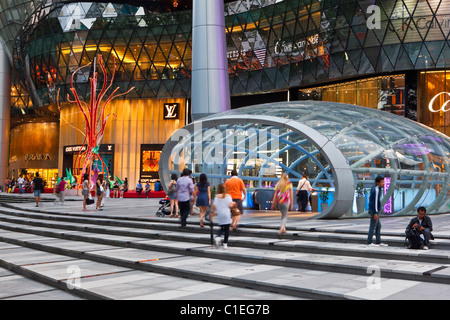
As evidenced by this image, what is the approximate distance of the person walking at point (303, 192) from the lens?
68.7ft

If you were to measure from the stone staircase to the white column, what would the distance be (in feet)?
29.7

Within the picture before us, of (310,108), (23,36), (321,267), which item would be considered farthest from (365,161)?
(23,36)

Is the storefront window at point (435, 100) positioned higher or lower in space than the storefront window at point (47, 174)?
higher

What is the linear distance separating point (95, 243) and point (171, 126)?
4234 cm

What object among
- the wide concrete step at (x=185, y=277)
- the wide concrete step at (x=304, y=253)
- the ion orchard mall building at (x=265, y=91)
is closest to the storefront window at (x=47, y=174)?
the ion orchard mall building at (x=265, y=91)

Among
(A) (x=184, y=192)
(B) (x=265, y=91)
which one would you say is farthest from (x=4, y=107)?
(A) (x=184, y=192)

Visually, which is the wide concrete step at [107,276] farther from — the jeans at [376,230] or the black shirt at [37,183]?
the black shirt at [37,183]

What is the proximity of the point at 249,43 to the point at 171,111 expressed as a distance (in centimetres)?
1195

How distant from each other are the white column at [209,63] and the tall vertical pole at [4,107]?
45.1m

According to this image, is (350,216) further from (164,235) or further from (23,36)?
(23,36)

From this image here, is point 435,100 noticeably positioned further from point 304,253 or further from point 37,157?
point 37,157

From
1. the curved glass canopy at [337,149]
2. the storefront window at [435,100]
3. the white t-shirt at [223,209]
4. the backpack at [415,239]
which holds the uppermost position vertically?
the storefront window at [435,100]

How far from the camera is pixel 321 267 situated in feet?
33.6

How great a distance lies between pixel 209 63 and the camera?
24297mm
